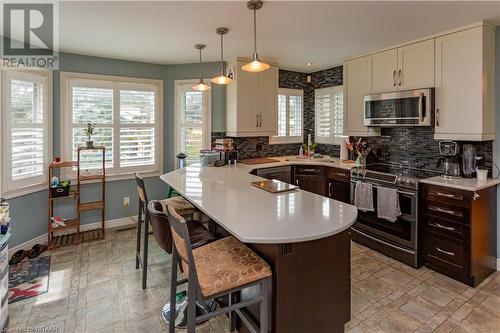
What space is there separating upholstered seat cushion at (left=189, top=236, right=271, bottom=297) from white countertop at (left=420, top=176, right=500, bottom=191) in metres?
2.16

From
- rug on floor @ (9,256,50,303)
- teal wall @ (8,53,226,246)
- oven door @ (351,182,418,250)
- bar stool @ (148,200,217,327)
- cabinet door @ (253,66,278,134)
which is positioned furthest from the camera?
cabinet door @ (253,66,278,134)

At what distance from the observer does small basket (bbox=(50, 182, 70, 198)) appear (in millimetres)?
3531

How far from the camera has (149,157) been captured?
4.41 metres

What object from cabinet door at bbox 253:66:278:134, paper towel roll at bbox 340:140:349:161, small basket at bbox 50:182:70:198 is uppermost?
cabinet door at bbox 253:66:278:134

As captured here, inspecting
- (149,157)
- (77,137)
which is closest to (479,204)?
(149,157)

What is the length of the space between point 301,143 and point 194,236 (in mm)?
3560

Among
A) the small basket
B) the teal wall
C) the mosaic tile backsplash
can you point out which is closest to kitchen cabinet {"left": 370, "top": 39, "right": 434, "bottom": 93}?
the mosaic tile backsplash

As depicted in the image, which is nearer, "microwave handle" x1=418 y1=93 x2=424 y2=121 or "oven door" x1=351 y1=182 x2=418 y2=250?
"oven door" x1=351 y1=182 x2=418 y2=250

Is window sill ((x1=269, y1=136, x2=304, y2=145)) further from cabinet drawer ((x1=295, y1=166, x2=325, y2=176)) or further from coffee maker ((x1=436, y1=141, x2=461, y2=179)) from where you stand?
coffee maker ((x1=436, y1=141, x2=461, y2=179))

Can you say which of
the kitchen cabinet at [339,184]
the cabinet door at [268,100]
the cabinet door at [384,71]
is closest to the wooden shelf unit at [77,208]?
the cabinet door at [268,100]

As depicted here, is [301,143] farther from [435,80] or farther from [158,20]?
[158,20]

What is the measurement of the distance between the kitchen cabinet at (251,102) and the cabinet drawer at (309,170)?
0.73 meters

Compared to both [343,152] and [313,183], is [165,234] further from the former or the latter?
[343,152]

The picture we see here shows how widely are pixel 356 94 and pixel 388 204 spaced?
5.42 feet
